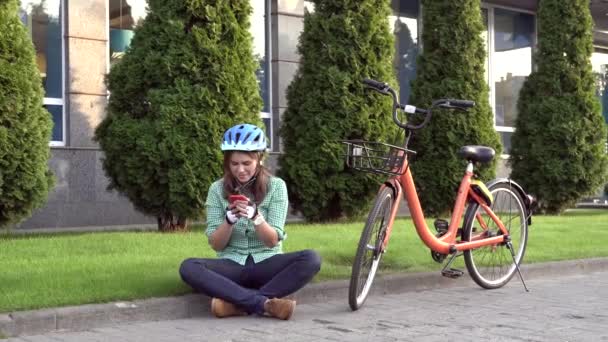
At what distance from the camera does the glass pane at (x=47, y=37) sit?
12516 millimetres

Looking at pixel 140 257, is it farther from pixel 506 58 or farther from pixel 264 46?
pixel 506 58

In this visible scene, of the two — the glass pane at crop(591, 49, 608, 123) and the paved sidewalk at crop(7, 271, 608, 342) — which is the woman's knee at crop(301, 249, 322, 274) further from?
the glass pane at crop(591, 49, 608, 123)

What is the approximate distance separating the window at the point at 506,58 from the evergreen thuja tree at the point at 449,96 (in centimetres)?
588

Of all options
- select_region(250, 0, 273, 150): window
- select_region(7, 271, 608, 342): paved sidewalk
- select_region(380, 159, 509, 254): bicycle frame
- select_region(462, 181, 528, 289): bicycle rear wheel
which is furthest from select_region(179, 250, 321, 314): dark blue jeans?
select_region(250, 0, 273, 150): window

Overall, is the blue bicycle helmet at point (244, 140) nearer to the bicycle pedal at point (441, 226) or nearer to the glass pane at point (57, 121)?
the bicycle pedal at point (441, 226)

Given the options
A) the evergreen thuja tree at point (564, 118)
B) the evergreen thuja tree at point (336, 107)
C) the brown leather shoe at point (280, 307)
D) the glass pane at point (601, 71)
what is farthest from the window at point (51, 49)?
the glass pane at point (601, 71)

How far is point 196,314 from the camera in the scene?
19.1 ft

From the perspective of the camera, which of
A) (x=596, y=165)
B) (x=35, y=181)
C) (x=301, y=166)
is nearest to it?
(x=35, y=181)

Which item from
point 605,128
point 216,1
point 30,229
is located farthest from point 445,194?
point 30,229

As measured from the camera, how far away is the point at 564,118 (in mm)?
15031

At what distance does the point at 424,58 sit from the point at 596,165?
13.0 ft

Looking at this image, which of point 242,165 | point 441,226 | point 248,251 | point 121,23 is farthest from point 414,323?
point 121,23

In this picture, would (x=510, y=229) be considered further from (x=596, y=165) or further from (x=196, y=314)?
(x=596, y=165)

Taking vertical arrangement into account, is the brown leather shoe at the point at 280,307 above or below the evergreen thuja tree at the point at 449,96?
below
